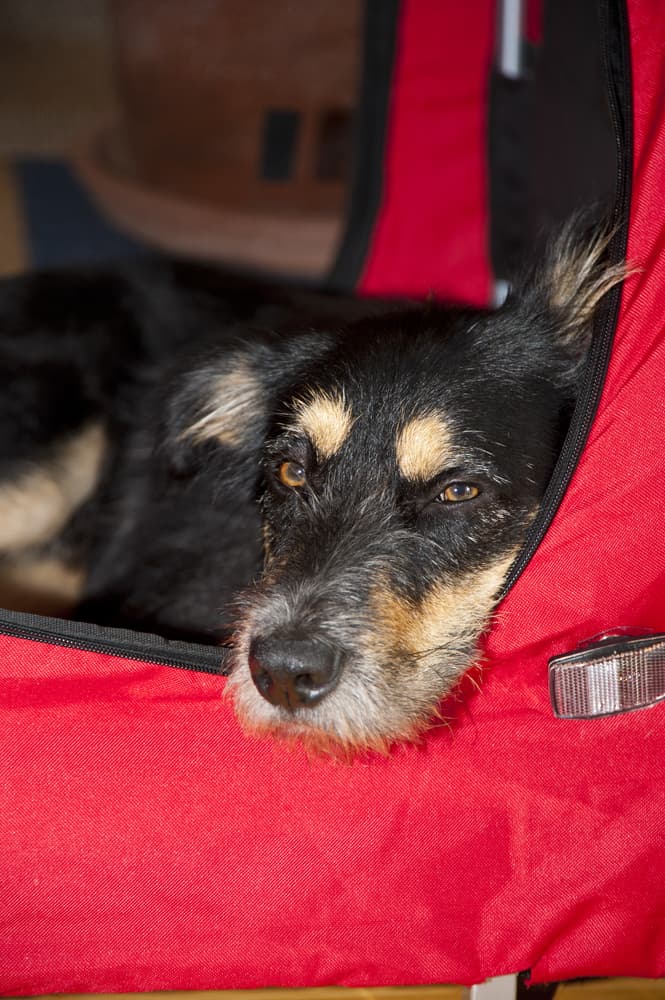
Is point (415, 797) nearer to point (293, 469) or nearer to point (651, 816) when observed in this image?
point (651, 816)

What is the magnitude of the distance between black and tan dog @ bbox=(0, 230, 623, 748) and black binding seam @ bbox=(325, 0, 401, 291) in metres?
0.86

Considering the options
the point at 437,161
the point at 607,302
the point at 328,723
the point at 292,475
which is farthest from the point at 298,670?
the point at 437,161

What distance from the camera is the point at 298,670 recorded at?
1.55 m

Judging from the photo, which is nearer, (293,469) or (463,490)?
(463,490)

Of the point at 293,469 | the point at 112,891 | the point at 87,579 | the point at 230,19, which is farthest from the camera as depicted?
the point at 230,19

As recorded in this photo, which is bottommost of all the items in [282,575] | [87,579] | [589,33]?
[87,579]

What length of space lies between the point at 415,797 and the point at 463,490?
1.76ft

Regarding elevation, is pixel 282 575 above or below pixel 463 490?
below

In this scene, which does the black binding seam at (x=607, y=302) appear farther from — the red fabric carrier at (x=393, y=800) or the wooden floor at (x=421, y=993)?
the wooden floor at (x=421, y=993)

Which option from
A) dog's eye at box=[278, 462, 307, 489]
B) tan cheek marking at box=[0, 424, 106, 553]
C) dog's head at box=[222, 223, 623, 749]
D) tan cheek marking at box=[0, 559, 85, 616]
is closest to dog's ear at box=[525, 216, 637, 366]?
dog's head at box=[222, 223, 623, 749]

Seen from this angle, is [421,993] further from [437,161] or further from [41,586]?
[437,161]

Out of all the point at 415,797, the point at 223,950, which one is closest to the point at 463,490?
the point at 415,797

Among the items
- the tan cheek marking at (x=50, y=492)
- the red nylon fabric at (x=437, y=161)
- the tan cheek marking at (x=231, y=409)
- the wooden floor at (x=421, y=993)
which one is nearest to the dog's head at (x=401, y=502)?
the tan cheek marking at (x=231, y=409)

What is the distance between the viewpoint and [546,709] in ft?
5.21
